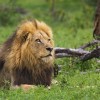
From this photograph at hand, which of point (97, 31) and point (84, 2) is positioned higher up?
point (97, 31)

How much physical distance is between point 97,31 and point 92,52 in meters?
2.26

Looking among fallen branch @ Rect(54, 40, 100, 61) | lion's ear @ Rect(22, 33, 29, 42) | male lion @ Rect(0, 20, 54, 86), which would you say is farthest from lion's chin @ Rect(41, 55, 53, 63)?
fallen branch @ Rect(54, 40, 100, 61)

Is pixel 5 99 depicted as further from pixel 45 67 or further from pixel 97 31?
pixel 97 31

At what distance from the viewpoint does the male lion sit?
8094 millimetres

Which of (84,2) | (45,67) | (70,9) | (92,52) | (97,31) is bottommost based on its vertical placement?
(70,9)

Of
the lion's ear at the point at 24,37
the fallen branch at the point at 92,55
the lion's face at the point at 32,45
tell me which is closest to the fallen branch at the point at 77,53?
the fallen branch at the point at 92,55

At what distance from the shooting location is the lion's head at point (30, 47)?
8070mm

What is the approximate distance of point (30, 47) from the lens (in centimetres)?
816

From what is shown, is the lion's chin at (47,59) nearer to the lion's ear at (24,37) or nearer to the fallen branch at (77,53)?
the lion's ear at (24,37)

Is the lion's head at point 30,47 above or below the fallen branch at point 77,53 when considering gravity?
above

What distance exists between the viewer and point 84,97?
286 inches

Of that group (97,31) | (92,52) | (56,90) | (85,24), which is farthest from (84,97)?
(85,24)

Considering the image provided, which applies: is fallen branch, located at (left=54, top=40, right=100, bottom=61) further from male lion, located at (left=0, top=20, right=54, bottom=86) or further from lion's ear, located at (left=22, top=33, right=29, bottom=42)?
lion's ear, located at (left=22, top=33, right=29, bottom=42)

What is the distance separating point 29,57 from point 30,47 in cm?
16
